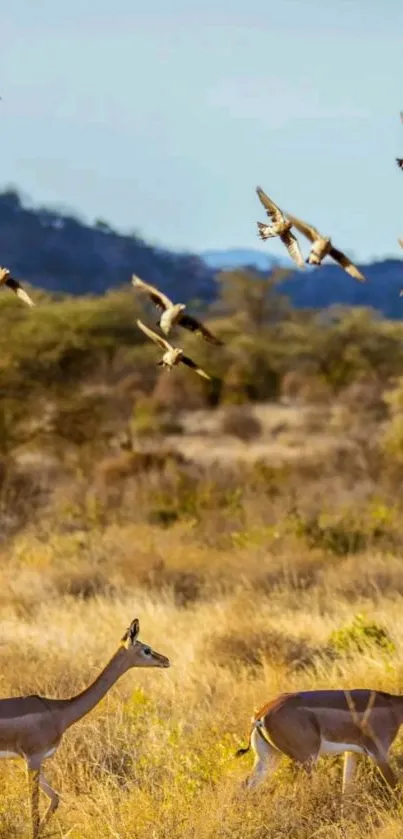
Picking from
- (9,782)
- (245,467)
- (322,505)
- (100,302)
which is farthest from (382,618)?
(100,302)

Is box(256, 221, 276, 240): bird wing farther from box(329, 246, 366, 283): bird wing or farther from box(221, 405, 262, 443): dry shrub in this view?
box(221, 405, 262, 443): dry shrub

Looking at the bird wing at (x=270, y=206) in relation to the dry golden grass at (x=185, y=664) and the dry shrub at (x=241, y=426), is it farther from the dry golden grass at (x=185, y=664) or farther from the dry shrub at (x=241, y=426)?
the dry shrub at (x=241, y=426)

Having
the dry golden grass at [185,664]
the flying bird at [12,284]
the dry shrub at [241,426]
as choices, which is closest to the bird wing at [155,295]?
the flying bird at [12,284]

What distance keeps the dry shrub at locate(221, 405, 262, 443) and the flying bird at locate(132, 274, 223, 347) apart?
27.6m

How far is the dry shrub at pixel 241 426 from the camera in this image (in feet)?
116

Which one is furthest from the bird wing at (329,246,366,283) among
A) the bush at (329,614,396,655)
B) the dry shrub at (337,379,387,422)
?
the dry shrub at (337,379,387,422)

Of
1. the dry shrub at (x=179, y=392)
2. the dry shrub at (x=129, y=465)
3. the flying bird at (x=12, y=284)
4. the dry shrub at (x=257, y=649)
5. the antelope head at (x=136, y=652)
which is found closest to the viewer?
the flying bird at (x=12, y=284)

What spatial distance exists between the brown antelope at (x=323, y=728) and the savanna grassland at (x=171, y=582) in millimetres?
192

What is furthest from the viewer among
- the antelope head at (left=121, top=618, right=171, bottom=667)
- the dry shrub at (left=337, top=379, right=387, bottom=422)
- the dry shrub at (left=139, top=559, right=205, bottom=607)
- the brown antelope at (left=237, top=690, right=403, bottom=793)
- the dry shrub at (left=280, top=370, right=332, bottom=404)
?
the dry shrub at (left=280, top=370, right=332, bottom=404)

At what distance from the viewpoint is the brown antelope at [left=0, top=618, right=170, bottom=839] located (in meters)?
6.15

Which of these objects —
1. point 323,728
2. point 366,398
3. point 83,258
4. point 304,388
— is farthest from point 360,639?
point 83,258

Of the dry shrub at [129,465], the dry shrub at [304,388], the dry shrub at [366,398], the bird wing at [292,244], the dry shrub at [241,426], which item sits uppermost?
the dry shrub at [304,388]

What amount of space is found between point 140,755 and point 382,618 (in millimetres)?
3921

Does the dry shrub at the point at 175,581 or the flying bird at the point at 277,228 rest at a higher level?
the flying bird at the point at 277,228
